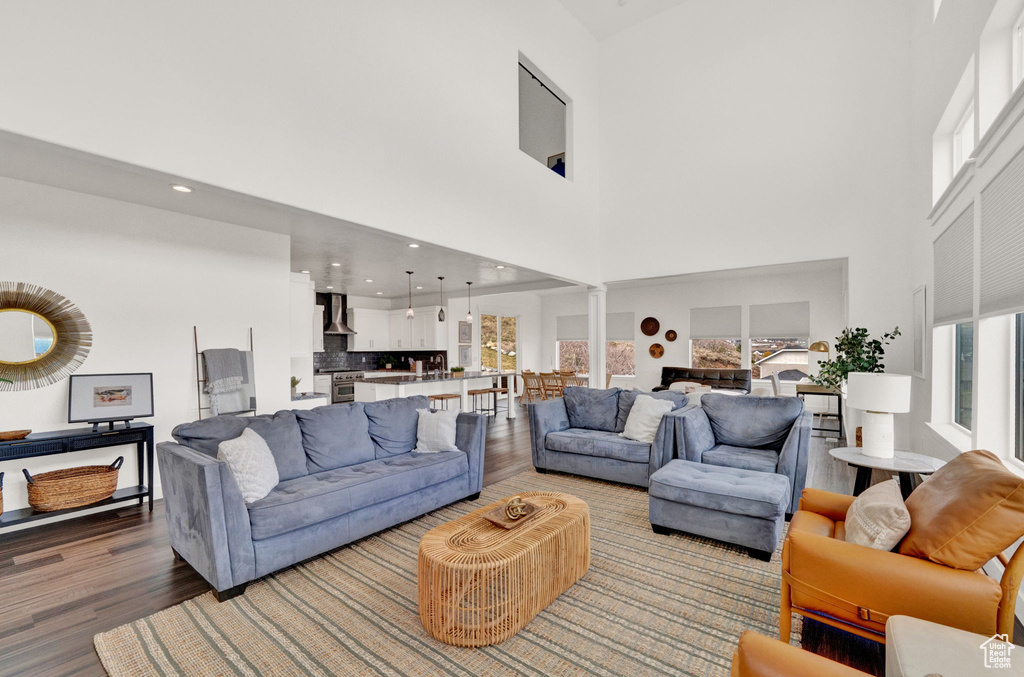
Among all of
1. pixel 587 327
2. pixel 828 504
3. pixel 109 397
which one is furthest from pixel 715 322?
pixel 109 397

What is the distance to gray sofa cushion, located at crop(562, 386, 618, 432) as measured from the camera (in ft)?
16.0

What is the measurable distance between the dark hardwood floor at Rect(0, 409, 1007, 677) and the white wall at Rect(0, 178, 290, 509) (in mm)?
654

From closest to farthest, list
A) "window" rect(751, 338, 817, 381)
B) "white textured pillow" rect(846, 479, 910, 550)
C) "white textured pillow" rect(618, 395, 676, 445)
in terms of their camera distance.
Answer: "white textured pillow" rect(846, 479, 910, 550) → "white textured pillow" rect(618, 395, 676, 445) → "window" rect(751, 338, 817, 381)

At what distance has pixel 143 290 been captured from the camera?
13.1ft

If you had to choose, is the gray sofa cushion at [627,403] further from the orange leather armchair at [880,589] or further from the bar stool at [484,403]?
the bar stool at [484,403]

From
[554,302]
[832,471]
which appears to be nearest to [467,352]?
[554,302]

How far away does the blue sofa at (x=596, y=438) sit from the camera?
412cm

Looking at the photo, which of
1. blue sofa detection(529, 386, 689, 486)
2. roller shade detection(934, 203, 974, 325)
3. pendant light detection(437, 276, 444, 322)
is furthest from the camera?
pendant light detection(437, 276, 444, 322)

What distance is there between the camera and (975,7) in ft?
9.66

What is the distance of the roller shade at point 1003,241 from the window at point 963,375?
1.01m

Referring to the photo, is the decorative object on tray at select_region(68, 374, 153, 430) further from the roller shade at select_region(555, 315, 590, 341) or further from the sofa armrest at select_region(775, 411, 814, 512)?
the roller shade at select_region(555, 315, 590, 341)

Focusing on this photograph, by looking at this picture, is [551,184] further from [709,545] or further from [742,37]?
[709,545]

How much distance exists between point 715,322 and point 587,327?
305 cm

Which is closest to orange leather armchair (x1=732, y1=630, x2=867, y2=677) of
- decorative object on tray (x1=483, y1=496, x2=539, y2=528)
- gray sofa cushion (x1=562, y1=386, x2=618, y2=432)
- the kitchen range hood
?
decorative object on tray (x1=483, y1=496, x2=539, y2=528)
